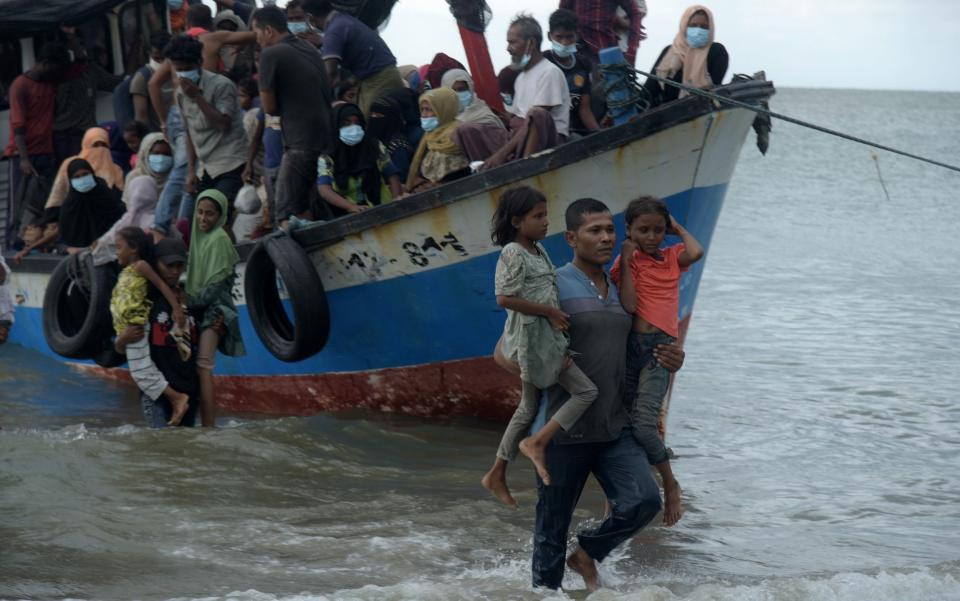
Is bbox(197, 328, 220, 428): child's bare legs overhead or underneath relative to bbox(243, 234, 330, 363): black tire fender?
underneath

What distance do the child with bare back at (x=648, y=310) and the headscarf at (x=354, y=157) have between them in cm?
379

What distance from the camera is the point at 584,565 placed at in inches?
206

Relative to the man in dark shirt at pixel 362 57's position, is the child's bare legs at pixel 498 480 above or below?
below

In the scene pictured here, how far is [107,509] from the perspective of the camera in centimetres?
681

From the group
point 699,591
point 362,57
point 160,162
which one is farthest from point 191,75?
point 699,591

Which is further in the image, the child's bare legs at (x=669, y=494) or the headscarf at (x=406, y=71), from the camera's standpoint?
the headscarf at (x=406, y=71)

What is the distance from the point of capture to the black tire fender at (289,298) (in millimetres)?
8250

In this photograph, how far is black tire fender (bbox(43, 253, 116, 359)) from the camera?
8.60 metres

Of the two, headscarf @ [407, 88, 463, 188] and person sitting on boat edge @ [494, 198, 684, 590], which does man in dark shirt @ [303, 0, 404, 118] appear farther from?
person sitting on boat edge @ [494, 198, 684, 590]

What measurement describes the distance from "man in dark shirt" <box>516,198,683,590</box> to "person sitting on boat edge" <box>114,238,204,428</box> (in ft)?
10.6

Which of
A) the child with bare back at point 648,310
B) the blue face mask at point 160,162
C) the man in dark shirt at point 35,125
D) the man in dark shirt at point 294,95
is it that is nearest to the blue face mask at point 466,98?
the man in dark shirt at point 294,95

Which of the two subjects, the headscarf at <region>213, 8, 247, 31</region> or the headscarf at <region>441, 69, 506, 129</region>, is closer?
the headscarf at <region>441, 69, 506, 129</region>

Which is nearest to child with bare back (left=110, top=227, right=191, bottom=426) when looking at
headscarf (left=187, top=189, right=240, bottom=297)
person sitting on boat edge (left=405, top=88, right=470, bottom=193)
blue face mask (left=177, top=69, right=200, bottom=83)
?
headscarf (left=187, top=189, right=240, bottom=297)

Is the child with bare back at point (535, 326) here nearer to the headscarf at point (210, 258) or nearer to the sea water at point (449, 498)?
the sea water at point (449, 498)
